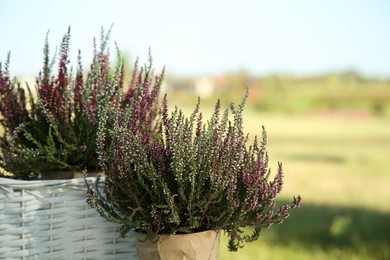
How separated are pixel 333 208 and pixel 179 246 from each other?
17.1 feet

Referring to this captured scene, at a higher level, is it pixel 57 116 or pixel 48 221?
pixel 57 116

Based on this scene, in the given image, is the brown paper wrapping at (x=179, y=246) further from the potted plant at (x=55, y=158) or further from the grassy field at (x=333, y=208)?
the grassy field at (x=333, y=208)

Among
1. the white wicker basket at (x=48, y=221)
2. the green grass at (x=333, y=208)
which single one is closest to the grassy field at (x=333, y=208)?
the green grass at (x=333, y=208)

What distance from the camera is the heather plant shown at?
8.38 feet

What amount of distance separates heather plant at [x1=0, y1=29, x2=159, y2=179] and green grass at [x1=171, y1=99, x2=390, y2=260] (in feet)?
8.37

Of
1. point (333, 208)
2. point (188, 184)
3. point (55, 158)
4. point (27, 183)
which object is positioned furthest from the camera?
point (333, 208)

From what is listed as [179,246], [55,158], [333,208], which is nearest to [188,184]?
[179,246]

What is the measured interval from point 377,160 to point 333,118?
380 cm

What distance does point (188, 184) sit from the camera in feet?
7.02

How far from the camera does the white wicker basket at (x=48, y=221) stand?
2.44 meters

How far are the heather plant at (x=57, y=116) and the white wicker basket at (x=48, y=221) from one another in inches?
6.3

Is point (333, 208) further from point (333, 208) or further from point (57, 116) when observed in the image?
point (57, 116)

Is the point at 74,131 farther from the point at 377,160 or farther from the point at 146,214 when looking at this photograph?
the point at 377,160

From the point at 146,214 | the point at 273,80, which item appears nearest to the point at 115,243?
the point at 146,214
